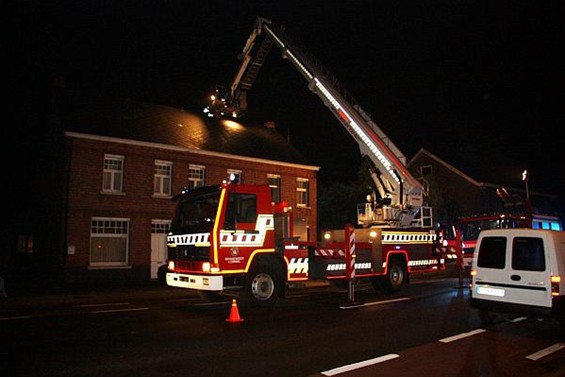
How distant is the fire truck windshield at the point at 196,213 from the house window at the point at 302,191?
49.6 ft

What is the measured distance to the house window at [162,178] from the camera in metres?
22.7

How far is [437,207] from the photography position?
108 feet

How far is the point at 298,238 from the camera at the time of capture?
13070 millimetres

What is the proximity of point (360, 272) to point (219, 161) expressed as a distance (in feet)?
38.9

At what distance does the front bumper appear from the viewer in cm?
1124

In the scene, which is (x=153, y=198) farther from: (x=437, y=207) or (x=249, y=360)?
(x=437, y=207)

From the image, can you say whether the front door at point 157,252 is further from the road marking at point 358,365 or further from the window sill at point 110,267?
the road marking at point 358,365

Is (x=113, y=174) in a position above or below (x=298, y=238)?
above

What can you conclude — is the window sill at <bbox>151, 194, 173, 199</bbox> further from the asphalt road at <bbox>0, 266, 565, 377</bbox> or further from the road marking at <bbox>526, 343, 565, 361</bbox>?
the road marking at <bbox>526, 343, 565, 361</bbox>

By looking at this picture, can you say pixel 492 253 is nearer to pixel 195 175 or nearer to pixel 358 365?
pixel 358 365

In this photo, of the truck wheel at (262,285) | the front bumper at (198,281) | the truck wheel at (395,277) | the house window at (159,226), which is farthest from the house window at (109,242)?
the truck wheel at (395,277)

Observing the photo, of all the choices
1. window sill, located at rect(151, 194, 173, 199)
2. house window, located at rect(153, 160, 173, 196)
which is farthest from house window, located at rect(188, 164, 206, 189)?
window sill, located at rect(151, 194, 173, 199)

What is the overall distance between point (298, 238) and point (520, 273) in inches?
221

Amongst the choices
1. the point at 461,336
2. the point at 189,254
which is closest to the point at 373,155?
the point at 189,254
